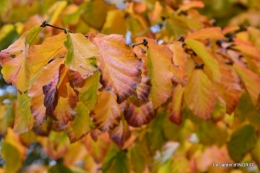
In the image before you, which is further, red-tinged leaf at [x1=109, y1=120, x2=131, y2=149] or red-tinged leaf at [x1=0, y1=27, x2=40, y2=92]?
red-tinged leaf at [x1=109, y1=120, x2=131, y2=149]

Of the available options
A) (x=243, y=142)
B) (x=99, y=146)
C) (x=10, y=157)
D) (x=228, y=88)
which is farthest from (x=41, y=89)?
(x=10, y=157)

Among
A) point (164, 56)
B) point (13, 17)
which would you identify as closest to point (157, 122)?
point (164, 56)

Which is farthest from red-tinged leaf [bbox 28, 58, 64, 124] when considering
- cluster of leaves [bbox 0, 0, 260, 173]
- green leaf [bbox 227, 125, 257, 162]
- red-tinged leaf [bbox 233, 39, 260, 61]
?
green leaf [bbox 227, 125, 257, 162]

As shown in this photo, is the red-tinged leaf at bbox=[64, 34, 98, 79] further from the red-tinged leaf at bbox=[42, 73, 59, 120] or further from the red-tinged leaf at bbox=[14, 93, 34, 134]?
the red-tinged leaf at bbox=[14, 93, 34, 134]

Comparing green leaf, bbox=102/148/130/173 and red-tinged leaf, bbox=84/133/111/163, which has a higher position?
red-tinged leaf, bbox=84/133/111/163

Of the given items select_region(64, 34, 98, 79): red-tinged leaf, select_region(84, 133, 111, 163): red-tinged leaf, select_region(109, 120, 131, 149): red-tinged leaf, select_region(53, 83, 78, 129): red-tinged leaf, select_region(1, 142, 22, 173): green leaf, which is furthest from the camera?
select_region(1, 142, 22, 173): green leaf

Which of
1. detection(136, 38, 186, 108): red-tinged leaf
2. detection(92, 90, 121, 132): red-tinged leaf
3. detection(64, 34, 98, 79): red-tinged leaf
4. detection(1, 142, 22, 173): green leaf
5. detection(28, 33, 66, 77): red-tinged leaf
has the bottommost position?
detection(1, 142, 22, 173): green leaf
